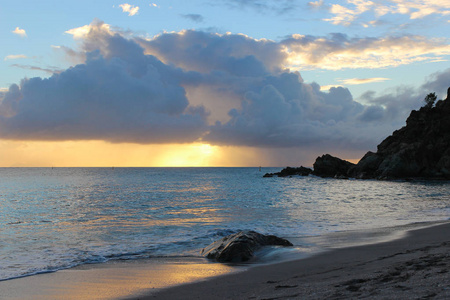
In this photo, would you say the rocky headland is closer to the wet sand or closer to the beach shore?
the beach shore

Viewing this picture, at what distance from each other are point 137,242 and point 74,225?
7734mm

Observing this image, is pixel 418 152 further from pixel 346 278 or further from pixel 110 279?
pixel 110 279

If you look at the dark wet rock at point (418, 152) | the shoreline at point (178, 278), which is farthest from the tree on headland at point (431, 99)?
the shoreline at point (178, 278)

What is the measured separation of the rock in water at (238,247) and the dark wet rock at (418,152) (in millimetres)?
82975

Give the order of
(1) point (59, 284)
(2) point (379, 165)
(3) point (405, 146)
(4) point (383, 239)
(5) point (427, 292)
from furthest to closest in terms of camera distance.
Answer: (2) point (379, 165) < (3) point (405, 146) < (4) point (383, 239) < (1) point (59, 284) < (5) point (427, 292)

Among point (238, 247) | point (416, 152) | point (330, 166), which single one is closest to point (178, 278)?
point (238, 247)

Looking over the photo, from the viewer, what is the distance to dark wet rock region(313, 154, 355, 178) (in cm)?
11249

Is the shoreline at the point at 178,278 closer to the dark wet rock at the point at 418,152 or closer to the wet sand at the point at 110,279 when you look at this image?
the wet sand at the point at 110,279

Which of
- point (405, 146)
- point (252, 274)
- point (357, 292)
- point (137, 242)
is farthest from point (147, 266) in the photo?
point (405, 146)

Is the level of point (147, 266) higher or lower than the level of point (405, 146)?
lower

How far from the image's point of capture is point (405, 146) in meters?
90.4

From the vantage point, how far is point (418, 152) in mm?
88625

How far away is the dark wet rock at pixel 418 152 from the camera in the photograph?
87.6 m

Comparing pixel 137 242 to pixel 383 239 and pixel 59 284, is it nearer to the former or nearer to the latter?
pixel 59 284
